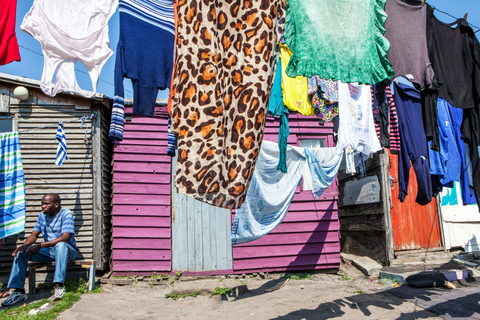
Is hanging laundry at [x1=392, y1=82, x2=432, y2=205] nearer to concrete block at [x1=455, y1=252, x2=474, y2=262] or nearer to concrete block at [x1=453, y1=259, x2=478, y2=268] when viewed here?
concrete block at [x1=453, y1=259, x2=478, y2=268]

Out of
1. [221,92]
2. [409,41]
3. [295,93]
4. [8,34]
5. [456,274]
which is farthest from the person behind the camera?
[456,274]

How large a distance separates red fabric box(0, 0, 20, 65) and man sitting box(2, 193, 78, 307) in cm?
263

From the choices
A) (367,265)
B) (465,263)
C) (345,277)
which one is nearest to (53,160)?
(345,277)

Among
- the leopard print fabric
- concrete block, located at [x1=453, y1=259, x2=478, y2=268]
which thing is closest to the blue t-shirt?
the leopard print fabric

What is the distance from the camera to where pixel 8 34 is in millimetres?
3043

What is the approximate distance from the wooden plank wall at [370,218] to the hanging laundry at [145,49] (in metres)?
4.97

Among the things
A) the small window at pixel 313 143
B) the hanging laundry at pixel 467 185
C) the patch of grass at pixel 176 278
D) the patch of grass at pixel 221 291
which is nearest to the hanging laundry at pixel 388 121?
the hanging laundry at pixel 467 185

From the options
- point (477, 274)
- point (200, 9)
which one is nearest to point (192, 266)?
point (200, 9)

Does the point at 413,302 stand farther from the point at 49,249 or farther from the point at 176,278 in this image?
the point at 49,249

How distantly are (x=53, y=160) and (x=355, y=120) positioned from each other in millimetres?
5047

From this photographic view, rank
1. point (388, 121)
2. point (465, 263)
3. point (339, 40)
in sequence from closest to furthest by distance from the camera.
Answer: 1. point (339, 40)
2. point (388, 121)
3. point (465, 263)

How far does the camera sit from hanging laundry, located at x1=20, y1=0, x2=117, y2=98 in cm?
308

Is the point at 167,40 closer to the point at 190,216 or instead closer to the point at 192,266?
the point at 190,216

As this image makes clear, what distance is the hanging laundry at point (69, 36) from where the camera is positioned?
3082 mm
